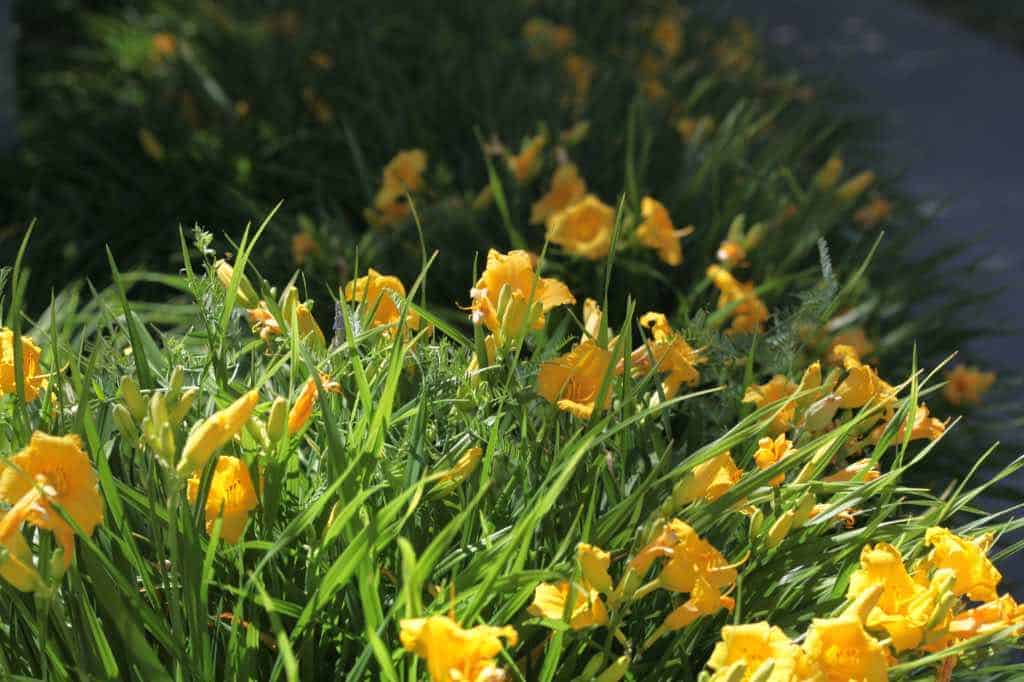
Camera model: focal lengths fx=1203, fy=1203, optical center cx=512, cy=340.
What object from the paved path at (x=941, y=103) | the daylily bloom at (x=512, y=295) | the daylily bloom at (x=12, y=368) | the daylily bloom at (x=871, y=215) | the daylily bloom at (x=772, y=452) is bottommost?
the paved path at (x=941, y=103)

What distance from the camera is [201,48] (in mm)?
4406

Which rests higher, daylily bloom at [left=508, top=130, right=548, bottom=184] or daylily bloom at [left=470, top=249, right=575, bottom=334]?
daylily bloom at [left=470, top=249, right=575, bottom=334]

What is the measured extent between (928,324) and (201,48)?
287 cm

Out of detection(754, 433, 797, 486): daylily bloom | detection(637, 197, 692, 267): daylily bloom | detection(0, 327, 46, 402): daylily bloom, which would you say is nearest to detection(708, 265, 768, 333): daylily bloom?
detection(637, 197, 692, 267): daylily bloom

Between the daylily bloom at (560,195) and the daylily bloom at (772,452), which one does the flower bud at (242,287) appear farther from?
the daylily bloom at (560,195)

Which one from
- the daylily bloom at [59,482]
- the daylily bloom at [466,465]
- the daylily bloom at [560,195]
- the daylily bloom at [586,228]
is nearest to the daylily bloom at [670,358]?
the daylily bloom at [466,465]

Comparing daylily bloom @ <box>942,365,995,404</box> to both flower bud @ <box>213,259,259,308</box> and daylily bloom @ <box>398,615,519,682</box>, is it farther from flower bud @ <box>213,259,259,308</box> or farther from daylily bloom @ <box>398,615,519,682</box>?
daylily bloom @ <box>398,615,519,682</box>

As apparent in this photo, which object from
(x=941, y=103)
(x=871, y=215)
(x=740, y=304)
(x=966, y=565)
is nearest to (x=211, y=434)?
(x=966, y=565)

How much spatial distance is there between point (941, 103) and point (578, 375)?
17.4ft

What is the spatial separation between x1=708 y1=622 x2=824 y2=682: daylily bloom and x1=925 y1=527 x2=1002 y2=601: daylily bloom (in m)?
0.20

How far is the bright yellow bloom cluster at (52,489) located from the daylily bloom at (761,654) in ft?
1.85

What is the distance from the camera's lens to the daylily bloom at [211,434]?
1.04 meters

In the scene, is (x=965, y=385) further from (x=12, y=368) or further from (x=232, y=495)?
(x=12, y=368)

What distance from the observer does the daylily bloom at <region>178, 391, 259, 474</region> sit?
1043mm
